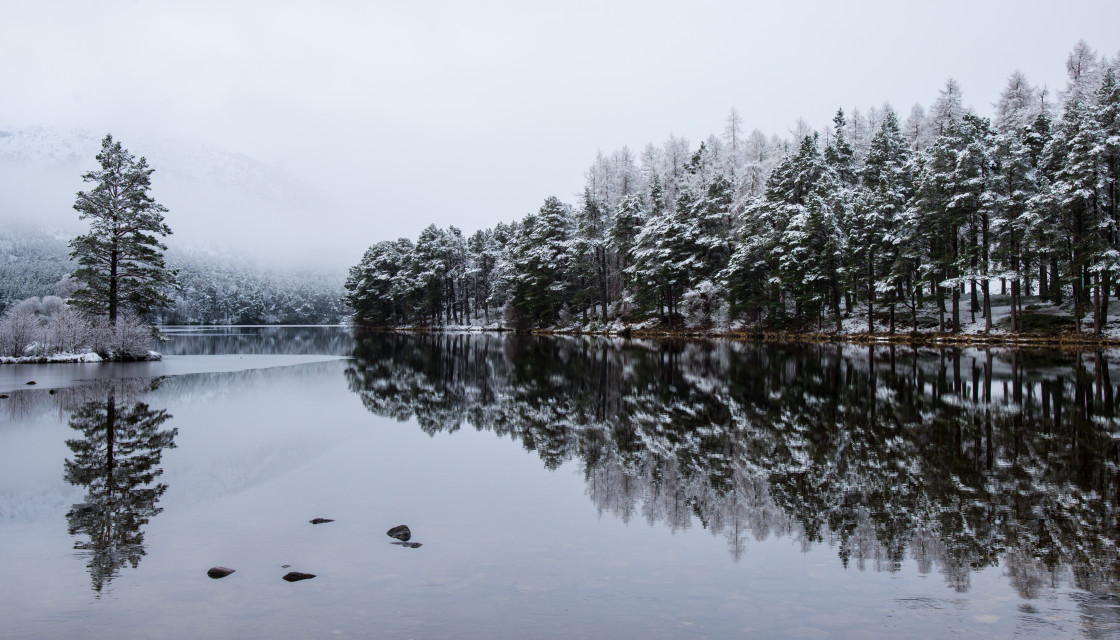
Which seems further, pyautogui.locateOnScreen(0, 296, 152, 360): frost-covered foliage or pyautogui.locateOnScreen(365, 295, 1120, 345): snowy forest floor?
pyautogui.locateOnScreen(365, 295, 1120, 345): snowy forest floor

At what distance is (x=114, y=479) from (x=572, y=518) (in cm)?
744

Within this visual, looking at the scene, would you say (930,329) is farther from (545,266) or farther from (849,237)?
(545,266)

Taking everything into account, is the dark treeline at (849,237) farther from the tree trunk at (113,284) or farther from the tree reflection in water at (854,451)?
the tree trunk at (113,284)

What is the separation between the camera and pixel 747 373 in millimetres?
26766

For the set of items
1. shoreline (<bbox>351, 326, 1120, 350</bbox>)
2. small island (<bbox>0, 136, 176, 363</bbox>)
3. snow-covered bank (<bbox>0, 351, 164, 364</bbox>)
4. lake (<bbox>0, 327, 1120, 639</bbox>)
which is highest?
small island (<bbox>0, 136, 176, 363</bbox>)

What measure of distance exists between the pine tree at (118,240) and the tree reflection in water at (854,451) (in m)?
21.1

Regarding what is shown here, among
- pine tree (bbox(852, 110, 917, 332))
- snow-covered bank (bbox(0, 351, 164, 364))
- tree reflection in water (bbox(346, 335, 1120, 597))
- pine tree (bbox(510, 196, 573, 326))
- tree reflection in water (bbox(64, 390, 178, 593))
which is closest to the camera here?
tree reflection in water (bbox(64, 390, 178, 593))

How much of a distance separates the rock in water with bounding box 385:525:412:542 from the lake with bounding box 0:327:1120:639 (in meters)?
0.21

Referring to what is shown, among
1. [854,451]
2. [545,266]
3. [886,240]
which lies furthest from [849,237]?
[854,451]

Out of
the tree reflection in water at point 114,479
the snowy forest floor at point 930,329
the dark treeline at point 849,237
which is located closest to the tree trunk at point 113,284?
the tree reflection in water at point 114,479

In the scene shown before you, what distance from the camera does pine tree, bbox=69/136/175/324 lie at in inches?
1471

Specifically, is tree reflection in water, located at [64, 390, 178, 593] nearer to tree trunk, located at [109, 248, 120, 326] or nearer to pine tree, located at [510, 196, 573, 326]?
tree trunk, located at [109, 248, 120, 326]

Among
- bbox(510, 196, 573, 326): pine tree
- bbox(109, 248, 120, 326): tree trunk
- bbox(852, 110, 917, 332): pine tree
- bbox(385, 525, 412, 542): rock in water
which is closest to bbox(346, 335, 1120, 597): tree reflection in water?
bbox(385, 525, 412, 542): rock in water

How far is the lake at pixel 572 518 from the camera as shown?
5.75 m
